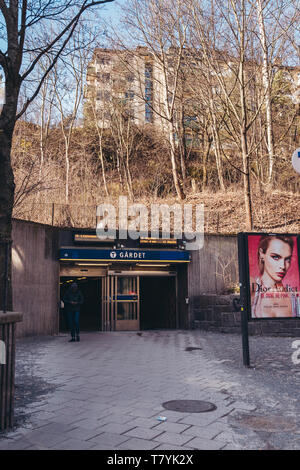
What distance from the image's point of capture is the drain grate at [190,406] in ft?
17.4

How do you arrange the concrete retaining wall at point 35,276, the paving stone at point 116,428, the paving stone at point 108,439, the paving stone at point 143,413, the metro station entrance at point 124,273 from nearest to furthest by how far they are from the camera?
the paving stone at point 108,439
the paving stone at point 116,428
the paving stone at point 143,413
the concrete retaining wall at point 35,276
the metro station entrance at point 124,273

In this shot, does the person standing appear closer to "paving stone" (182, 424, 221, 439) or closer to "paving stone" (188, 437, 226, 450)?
"paving stone" (182, 424, 221, 439)

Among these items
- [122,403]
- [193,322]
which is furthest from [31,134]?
[122,403]

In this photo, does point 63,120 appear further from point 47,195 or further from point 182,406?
point 182,406

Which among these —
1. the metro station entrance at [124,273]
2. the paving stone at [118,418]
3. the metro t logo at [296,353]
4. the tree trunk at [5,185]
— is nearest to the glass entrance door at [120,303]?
the metro station entrance at [124,273]

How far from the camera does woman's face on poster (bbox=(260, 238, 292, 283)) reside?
9086mm

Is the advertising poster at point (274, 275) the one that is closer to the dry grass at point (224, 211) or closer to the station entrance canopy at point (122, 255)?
the station entrance canopy at point (122, 255)

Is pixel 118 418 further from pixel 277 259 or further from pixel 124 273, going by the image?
pixel 124 273

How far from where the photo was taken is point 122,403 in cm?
570

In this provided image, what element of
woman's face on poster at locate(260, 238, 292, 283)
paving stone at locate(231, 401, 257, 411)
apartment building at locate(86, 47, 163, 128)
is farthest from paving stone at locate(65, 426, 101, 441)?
apartment building at locate(86, 47, 163, 128)

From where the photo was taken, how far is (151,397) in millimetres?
6039

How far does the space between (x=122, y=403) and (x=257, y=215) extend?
18274 millimetres

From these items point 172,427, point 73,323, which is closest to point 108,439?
point 172,427

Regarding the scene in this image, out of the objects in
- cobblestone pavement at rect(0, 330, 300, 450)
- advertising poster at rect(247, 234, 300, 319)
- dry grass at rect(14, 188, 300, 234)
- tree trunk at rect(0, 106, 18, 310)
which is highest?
dry grass at rect(14, 188, 300, 234)
